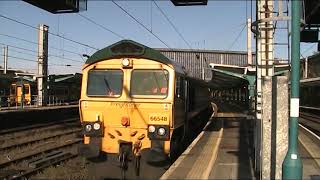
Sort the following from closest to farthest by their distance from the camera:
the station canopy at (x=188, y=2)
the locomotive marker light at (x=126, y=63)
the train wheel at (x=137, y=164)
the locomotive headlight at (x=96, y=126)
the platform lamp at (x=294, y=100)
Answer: the platform lamp at (x=294, y=100)
the train wheel at (x=137, y=164)
the locomotive headlight at (x=96, y=126)
the locomotive marker light at (x=126, y=63)
the station canopy at (x=188, y=2)

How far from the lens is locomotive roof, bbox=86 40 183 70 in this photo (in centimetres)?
1118

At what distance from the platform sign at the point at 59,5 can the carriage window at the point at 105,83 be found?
215 inches

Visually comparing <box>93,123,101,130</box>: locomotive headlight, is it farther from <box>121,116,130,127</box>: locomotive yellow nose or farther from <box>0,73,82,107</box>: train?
<box>0,73,82,107</box>: train

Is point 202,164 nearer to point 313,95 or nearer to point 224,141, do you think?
point 224,141

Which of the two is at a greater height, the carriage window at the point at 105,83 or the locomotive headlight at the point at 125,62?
the locomotive headlight at the point at 125,62

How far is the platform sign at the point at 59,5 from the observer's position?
16.2 metres

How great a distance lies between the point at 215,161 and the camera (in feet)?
38.2

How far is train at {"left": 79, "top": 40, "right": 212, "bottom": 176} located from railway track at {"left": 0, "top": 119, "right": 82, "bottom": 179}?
2064 millimetres

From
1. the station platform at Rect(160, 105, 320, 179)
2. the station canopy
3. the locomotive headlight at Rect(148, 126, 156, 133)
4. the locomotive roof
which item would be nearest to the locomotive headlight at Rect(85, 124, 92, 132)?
the locomotive headlight at Rect(148, 126, 156, 133)

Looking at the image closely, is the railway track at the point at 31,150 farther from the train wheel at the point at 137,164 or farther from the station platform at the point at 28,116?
the train wheel at the point at 137,164

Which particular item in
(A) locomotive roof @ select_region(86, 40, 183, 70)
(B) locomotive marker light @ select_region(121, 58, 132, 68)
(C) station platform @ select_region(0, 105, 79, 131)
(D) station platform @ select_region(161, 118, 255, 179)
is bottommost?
(D) station platform @ select_region(161, 118, 255, 179)

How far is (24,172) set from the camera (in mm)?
11641

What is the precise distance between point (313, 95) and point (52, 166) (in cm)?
4053

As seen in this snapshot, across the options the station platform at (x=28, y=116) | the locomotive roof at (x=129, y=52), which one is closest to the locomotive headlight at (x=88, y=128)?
the locomotive roof at (x=129, y=52)
